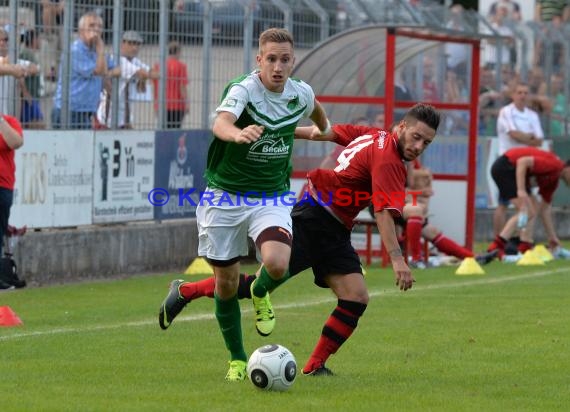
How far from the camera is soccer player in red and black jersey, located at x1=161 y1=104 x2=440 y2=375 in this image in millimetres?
9250

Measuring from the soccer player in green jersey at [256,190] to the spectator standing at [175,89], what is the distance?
9.51 metres

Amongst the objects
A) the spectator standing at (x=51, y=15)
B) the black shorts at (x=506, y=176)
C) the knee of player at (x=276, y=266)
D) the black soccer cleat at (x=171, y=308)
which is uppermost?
the spectator standing at (x=51, y=15)

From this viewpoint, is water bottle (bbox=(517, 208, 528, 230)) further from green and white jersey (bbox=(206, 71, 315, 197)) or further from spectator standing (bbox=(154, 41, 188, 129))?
green and white jersey (bbox=(206, 71, 315, 197))

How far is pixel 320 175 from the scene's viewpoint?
9.93 meters

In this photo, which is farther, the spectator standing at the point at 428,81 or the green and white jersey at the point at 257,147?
the spectator standing at the point at 428,81

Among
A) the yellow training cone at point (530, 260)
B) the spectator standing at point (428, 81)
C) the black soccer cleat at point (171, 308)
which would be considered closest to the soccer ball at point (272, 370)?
the black soccer cleat at point (171, 308)

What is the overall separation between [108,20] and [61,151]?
181cm

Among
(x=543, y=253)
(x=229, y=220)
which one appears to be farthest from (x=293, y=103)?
(x=543, y=253)

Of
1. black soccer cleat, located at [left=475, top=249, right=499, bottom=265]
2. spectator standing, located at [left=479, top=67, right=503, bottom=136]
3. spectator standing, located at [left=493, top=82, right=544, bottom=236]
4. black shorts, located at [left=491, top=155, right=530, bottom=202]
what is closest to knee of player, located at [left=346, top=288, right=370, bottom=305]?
black soccer cleat, located at [left=475, top=249, right=499, bottom=265]

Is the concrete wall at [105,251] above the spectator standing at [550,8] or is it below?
below

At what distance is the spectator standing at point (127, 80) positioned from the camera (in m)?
17.5

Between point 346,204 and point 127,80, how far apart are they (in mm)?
8517

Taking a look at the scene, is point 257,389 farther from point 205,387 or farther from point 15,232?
point 15,232

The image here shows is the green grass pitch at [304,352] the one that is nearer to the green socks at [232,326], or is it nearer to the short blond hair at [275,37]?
the green socks at [232,326]
